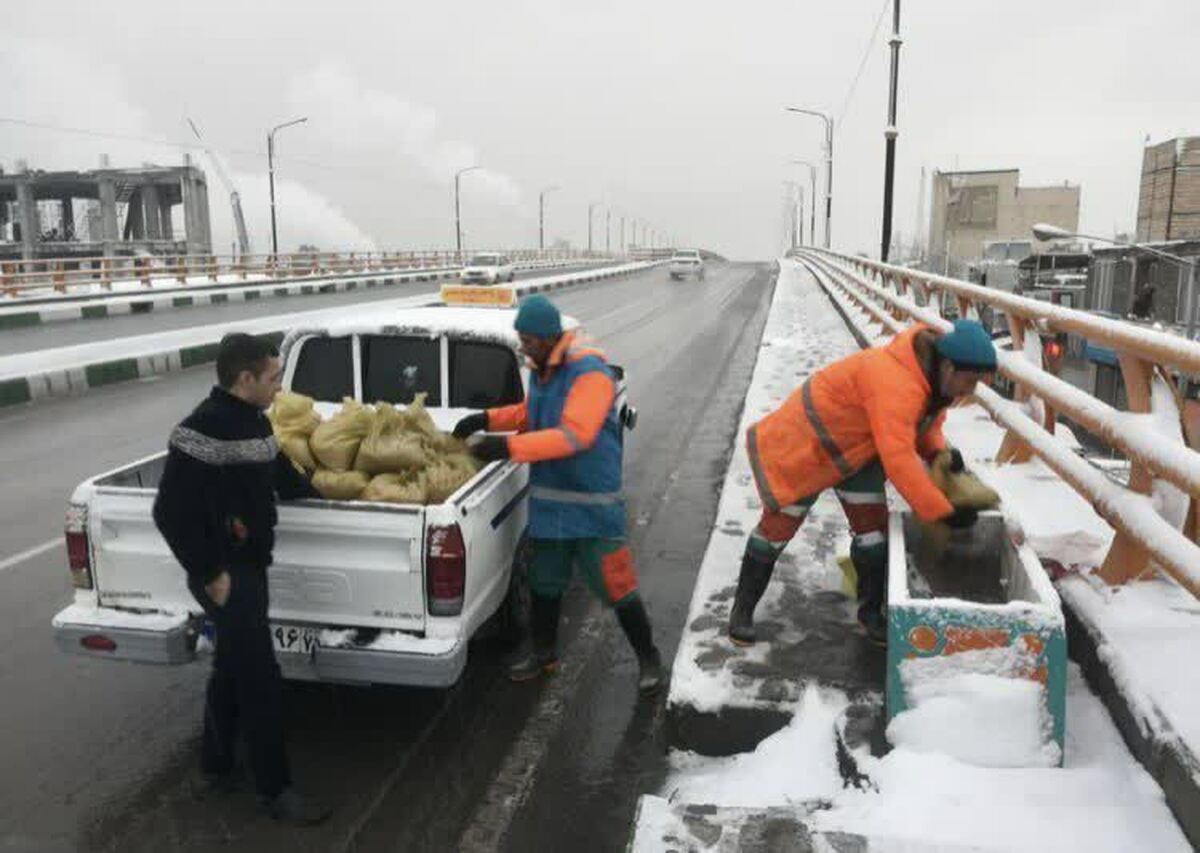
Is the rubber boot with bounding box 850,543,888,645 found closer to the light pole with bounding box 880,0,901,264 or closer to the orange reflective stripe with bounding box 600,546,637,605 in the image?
the orange reflective stripe with bounding box 600,546,637,605

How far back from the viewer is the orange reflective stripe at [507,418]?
496cm

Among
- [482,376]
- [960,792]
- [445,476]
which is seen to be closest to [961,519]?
[960,792]

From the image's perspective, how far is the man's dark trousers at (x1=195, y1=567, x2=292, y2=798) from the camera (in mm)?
3451

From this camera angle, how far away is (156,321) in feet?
83.0

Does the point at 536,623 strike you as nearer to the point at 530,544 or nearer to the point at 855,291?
the point at 530,544

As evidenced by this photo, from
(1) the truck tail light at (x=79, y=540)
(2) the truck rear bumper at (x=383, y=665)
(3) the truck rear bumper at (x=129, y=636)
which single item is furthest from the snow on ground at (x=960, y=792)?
(1) the truck tail light at (x=79, y=540)

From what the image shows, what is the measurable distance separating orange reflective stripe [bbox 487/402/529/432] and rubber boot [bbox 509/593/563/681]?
2.83ft

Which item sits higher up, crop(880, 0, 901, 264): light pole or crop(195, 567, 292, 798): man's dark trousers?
crop(880, 0, 901, 264): light pole

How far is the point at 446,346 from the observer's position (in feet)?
18.3

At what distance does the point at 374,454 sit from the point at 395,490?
8.0 inches

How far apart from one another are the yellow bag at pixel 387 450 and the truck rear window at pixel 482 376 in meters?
1.05

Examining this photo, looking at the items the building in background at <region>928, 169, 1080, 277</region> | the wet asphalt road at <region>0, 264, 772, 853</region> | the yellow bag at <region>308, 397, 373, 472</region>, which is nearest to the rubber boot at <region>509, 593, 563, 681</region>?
the wet asphalt road at <region>0, 264, 772, 853</region>

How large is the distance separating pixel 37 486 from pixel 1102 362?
42.6 ft

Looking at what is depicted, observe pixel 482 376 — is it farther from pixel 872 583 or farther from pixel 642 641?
pixel 872 583
